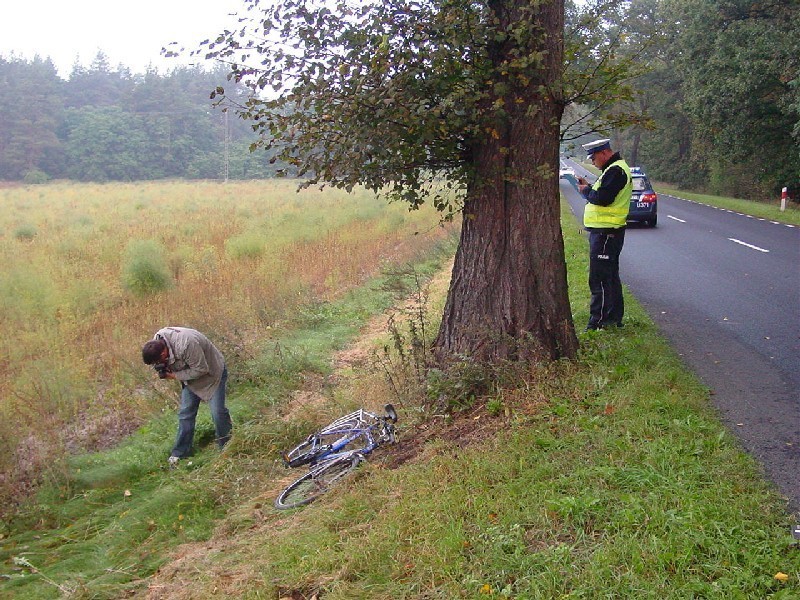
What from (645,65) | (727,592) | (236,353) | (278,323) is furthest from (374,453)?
(278,323)

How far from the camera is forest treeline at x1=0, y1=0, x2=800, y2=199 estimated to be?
24469 millimetres

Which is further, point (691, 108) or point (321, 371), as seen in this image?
point (691, 108)

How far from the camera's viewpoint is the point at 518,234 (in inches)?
239

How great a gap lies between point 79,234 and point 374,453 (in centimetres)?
2031

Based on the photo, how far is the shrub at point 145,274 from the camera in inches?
594

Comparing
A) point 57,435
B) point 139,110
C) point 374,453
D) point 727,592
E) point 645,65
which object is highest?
point 139,110

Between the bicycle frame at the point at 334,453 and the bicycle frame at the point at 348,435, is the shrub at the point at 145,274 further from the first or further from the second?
the bicycle frame at the point at 348,435

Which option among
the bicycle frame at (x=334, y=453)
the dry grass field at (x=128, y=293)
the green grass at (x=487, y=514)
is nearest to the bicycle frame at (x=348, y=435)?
the bicycle frame at (x=334, y=453)

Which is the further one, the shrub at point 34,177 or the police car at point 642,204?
the shrub at point 34,177

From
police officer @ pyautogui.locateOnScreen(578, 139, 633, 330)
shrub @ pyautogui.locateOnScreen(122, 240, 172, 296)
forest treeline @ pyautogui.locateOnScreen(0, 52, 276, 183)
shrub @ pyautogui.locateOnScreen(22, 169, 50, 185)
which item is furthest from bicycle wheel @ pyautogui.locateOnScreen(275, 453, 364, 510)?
shrub @ pyautogui.locateOnScreen(22, 169, 50, 185)

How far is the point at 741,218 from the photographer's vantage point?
952 inches

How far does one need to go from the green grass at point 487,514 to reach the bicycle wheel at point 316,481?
0.13 metres

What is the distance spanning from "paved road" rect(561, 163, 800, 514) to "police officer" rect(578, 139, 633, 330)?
2.45 ft

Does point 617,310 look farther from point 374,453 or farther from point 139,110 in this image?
point 139,110
